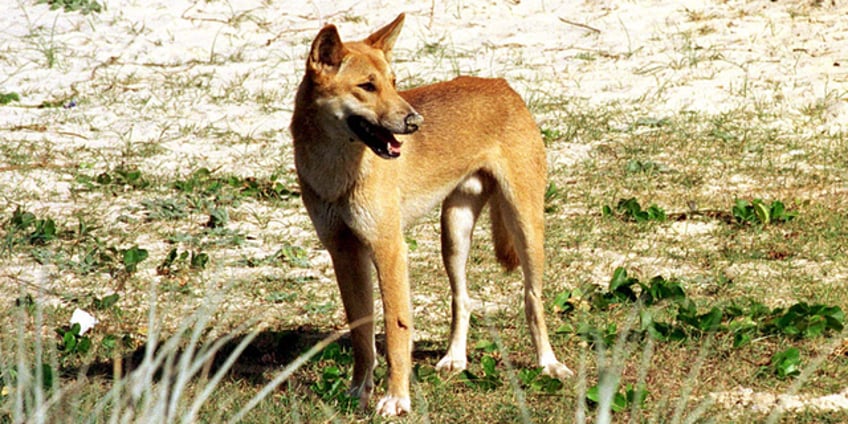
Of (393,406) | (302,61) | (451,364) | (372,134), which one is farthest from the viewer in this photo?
(302,61)

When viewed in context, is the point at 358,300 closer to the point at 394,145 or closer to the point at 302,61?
the point at 394,145

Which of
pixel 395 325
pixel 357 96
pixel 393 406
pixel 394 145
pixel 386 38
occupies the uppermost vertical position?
pixel 386 38

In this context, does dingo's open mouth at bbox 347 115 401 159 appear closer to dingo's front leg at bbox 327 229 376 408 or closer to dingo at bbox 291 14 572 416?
dingo at bbox 291 14 572 416

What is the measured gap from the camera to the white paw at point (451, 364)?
5.38 metres

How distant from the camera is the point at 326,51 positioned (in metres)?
4.70

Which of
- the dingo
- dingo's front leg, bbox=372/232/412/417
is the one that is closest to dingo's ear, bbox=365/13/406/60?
the dingo

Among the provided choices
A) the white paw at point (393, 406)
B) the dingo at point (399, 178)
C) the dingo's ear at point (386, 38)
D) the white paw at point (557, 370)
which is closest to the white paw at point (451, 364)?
the dingo at point (399, 178)

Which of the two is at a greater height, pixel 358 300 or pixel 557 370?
pixel 358 300

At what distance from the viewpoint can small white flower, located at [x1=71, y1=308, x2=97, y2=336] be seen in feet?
18.9

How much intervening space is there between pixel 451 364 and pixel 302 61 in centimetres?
539

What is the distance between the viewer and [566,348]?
18.4 feet

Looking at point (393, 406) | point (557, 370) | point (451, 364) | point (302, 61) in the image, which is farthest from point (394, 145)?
point (302, 61)

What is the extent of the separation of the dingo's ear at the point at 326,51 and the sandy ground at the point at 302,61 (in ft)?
12.3

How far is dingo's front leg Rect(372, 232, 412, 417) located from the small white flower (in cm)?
174
